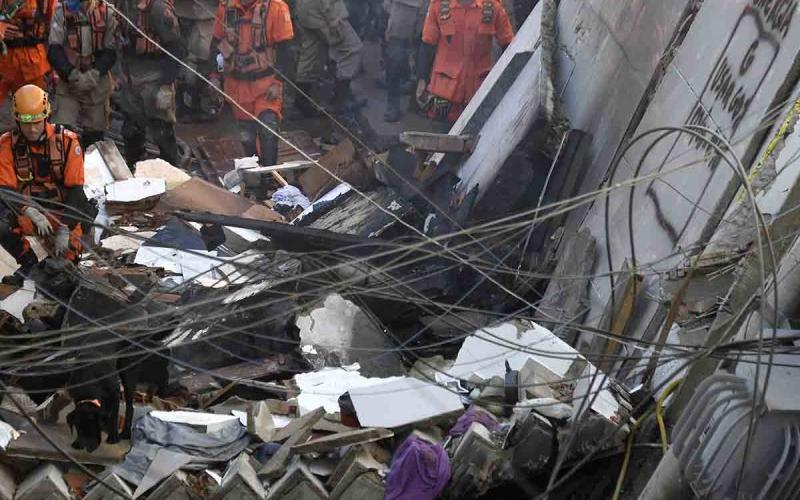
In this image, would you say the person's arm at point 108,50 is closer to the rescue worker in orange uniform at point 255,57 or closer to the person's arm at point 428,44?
the rescue worker in orange uniform at point 255,57

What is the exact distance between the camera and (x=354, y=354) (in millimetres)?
7480

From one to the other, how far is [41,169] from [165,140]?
3.13 m

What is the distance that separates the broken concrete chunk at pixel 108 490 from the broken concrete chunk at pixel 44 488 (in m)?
0.14

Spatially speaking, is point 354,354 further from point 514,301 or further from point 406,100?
point 406,100

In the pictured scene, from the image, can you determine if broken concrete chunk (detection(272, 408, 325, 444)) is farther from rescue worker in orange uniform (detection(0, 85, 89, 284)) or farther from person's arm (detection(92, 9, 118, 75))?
person's arm (detection(92, 9, 118, 75))

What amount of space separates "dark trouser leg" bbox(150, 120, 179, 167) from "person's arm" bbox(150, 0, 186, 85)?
521 mm

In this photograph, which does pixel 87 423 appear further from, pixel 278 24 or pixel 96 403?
pixel 278 24

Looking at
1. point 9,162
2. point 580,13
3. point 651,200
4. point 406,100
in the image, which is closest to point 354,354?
point 651,200

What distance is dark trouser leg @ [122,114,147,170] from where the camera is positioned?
1088 cm

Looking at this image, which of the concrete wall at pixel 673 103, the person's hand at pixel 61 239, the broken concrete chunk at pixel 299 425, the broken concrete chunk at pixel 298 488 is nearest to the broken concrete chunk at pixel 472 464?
the broken concrete chunk at pixel 298 488

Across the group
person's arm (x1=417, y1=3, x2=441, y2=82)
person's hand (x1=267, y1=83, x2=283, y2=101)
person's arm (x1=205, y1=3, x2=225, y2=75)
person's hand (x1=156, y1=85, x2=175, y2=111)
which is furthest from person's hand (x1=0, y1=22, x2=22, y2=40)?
person's arm (x1=417, y1=3, x2=441, y2=82)

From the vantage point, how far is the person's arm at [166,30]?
9.91 metres

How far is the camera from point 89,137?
33.9 feet

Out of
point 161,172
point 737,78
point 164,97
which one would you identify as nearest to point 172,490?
point 737,78
